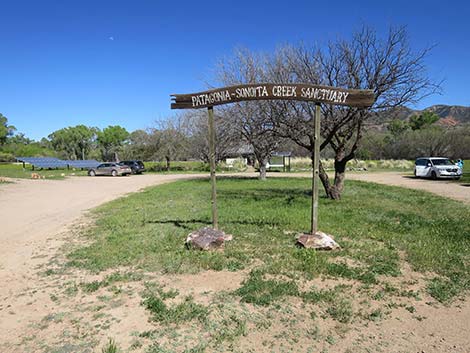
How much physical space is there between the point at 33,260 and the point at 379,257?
19.7 feet

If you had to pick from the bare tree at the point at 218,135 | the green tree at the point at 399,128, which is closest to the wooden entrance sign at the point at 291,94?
the bare tree at the point at 218,135

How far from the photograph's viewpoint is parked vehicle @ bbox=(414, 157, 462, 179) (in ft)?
71.3

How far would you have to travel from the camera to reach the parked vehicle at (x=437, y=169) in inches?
856

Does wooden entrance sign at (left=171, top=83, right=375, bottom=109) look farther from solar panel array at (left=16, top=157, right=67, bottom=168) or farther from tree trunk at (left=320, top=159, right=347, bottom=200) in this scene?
solar panel array at (left=16, top=157, right=67, bottom=168)

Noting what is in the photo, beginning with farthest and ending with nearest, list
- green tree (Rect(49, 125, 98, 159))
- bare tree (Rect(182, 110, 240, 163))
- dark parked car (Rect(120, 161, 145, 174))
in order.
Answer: green tree (Rect(49, 125, 98, 159)), dark parked car (Rect(120, 161, 145, 174)), bare tree (Rect(182, 110, 240, 163))

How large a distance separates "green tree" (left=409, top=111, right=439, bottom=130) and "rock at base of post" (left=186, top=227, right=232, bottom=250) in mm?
74535

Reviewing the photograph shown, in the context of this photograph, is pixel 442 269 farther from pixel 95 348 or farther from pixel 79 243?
pixel 79 243

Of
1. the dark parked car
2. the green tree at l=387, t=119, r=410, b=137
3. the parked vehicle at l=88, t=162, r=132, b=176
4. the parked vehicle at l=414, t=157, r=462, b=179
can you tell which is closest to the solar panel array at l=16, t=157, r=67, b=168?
the parked vehicle at l=88, t=162, r=132, b=176

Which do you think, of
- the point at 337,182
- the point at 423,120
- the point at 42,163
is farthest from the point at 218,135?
the point at 423,120

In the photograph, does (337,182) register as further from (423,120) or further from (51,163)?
(423,120)

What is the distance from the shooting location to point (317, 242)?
5.53 m

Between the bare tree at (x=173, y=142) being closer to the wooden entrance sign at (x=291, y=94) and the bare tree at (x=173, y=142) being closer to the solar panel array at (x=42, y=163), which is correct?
the solar panel array at (x=42, y=163)

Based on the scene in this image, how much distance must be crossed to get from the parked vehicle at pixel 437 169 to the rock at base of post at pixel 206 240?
22289mm

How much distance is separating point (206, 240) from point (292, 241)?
1710 mm
